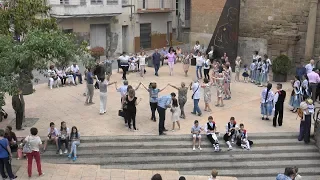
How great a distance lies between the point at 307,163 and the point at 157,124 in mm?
5095

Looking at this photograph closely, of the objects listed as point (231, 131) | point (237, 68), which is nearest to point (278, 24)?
point (237, 68)

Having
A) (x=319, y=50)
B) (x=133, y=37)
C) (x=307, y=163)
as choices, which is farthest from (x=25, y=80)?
(x=133, y=37)

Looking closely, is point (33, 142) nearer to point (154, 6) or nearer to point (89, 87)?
point (89, 87)

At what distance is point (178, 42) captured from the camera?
4025 centimetres

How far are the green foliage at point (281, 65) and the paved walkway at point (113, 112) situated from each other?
0.95 meters

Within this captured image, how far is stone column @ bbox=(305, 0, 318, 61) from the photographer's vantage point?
23.1 metres

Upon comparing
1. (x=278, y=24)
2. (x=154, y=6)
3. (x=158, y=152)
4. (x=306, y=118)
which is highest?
(x=154, y=6)

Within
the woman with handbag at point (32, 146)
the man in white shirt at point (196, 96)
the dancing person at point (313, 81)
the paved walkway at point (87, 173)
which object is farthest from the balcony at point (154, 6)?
the woman with handbag at point (32, 146)

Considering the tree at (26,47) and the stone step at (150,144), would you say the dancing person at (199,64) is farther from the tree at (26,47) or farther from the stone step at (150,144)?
the stone step at (150,144)

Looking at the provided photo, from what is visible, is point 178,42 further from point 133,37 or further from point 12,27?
point 12,27

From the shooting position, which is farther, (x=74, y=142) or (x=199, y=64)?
(x=199, y=64)

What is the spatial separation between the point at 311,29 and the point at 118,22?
1599cm

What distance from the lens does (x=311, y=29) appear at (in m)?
23.3

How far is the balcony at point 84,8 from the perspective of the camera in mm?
29406
